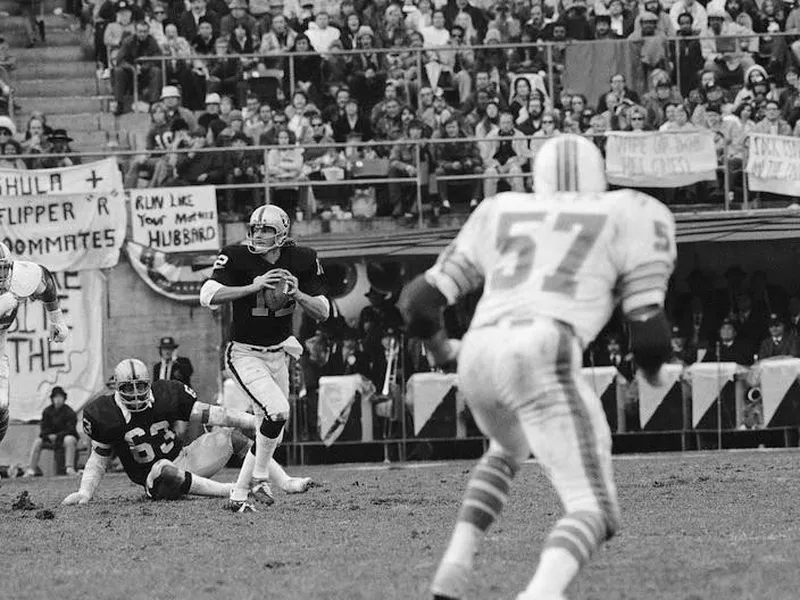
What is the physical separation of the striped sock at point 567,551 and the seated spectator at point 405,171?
14005 millimetres

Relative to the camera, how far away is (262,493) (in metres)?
12.2

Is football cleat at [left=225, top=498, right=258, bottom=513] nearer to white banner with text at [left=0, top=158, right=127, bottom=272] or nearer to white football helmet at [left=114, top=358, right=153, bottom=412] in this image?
white football helmet at [left=114, top=358, right=153, bottom=412]

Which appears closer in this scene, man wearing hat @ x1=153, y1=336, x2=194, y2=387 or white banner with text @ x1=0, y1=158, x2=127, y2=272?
man wearing hat @ x1=153, y1=336, x2=194, y2=387

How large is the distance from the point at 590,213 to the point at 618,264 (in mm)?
218

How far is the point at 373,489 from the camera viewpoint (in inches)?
546

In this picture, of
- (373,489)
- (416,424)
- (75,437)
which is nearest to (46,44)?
(75,437)

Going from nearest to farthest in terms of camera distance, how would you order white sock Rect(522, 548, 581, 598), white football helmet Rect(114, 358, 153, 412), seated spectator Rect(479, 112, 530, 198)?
white sock Rect(522, 548, 581, 598) → white football helmet Rect(114, 358, 153, 412) → seated spectator Rect(479, 112, 530, 198)

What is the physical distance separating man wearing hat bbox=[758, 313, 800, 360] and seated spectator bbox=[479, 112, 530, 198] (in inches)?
126

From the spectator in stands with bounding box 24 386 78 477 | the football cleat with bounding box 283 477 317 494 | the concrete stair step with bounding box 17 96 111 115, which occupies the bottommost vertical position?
the spectator in stands with bounding box 24 386 78 477

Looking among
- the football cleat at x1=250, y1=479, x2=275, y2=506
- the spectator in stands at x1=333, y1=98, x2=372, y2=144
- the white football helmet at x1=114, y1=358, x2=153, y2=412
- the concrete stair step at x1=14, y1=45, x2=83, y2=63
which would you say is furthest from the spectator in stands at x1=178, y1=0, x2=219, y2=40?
the football cleat at x1=250, y1=479, x2=275, y2=506

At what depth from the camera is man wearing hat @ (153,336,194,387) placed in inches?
773

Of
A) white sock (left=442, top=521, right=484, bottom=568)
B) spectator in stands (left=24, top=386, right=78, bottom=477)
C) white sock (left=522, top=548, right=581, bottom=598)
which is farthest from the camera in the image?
spectator in stands (left=24, top=386, right=78, bottom=477)

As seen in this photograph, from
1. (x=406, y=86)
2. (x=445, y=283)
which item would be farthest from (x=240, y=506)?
(x=406, y=86)

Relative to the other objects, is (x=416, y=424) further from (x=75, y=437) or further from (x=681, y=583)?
(x=681, y=583)
